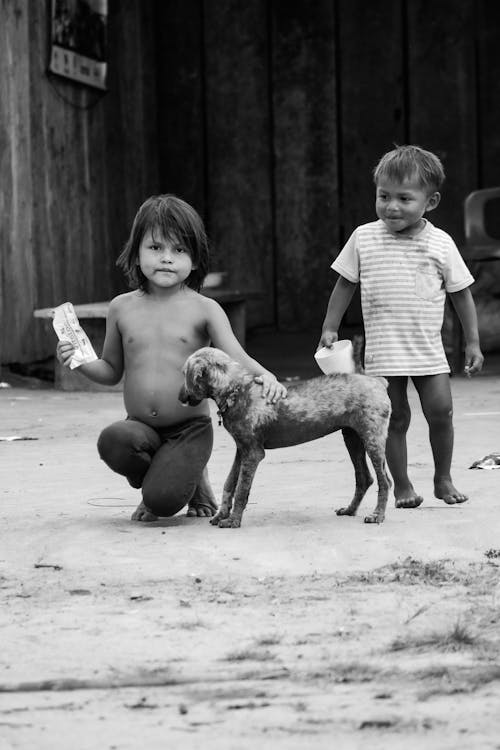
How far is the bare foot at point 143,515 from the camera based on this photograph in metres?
4.76

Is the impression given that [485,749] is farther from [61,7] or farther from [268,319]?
[268,319]

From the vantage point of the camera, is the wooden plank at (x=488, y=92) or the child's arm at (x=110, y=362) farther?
the wooden plank at (x=488, y=92)

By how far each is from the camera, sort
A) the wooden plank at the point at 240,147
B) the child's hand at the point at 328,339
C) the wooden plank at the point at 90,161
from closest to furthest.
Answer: the child's hand at the point at 328,339, the wooden plank at the point at 90,161, the wooden plank at the point at 240,147

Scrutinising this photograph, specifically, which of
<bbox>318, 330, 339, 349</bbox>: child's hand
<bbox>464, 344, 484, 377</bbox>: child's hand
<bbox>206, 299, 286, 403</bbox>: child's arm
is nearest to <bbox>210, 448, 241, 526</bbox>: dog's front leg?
<bbox>206, 299, 286, 403</bbox>: child's arm

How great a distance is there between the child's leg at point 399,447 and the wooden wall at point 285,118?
6056mm

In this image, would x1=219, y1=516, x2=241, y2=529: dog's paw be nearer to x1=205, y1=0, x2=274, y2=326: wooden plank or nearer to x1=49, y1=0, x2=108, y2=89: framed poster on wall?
→ x1=49, y1=0, x2=108, y2=89: framed poster on wall

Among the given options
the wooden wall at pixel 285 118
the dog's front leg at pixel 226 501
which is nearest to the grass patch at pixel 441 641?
the dog's front leg at pixel 226 501

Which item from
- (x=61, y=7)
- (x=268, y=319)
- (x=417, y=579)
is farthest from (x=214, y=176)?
(x=417, y=579)

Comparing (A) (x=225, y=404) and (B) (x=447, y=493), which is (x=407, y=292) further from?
(A) (x=225, y=404)

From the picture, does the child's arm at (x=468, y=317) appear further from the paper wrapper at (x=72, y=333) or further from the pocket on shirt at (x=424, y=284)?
the paper wrapper at (x=72, y=333)

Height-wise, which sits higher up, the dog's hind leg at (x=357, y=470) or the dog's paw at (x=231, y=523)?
the dog's hind leg at (x=357, y=470)

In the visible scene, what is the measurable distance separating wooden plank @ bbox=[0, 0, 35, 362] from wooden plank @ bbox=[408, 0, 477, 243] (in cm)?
369

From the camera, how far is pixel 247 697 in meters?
2.89

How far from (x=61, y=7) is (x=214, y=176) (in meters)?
2.68
